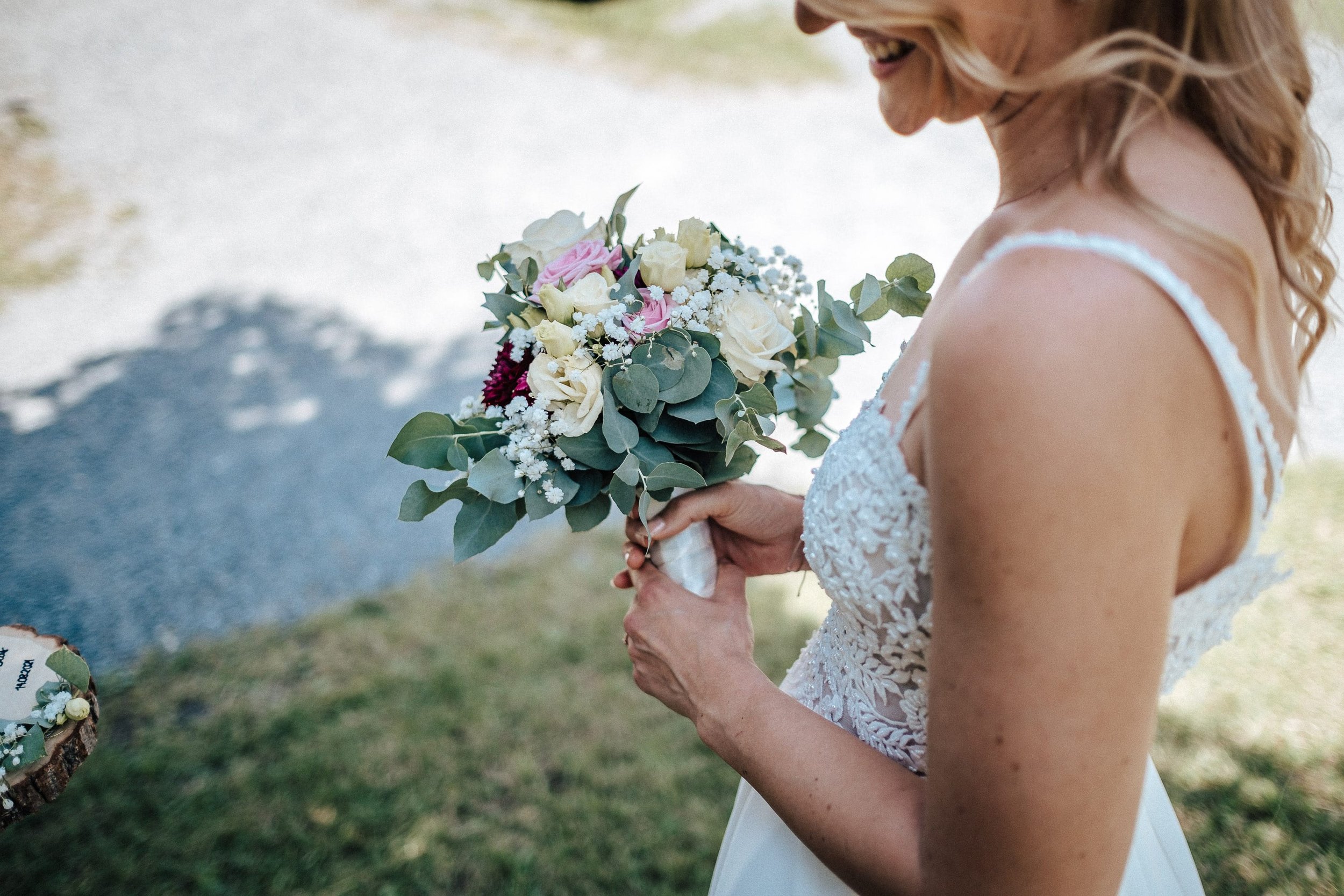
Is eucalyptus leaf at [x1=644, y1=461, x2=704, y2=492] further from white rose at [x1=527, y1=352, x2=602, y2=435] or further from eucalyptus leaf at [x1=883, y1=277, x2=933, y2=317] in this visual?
eucalyptus leaf at [x1=883, y1=277, x2=933, y2=317]

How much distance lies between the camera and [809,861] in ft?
5.04

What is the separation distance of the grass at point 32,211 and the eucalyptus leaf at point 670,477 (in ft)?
22.6

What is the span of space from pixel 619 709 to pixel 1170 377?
3.16m

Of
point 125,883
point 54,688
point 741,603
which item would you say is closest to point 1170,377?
point 741,603

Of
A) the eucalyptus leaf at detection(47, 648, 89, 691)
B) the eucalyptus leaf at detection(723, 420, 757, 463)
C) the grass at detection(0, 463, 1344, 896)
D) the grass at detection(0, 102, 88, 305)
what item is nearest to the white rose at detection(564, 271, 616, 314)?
the eucalyptus leaf at detection(723, 420, 757, 463)

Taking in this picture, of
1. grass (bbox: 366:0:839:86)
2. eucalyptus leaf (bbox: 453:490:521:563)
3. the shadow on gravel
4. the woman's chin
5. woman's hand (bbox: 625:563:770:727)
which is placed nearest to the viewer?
the woman's chin

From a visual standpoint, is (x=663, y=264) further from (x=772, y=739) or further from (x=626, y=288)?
(x=772, y=739)

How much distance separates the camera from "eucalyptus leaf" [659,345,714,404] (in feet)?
5.09

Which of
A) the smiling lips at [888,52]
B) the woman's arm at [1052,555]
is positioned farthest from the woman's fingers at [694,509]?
the smiling lips at [888,52]

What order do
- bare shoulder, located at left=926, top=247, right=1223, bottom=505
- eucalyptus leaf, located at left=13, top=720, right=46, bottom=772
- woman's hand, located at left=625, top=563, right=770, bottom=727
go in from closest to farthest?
bare shoulder, located at left=926, top=247, right=1223, bottom=505 < woman's hand, located at left=625, top=563, right=770, bottom=727 < eucalyptus leaf, located at left=13, top=720, right=46, bottom=772

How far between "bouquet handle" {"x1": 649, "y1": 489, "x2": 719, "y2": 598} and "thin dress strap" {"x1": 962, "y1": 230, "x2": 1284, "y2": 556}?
84cm

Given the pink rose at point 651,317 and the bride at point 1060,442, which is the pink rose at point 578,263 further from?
the bride at point 1060,442

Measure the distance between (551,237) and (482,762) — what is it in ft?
8.06

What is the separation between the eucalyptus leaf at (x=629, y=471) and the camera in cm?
153
